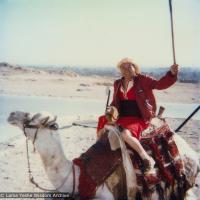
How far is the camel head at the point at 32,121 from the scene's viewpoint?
10.5 ft

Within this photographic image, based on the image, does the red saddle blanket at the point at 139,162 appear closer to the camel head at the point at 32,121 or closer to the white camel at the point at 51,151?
the white camel at the point at 51,151

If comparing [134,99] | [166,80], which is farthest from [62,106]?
[166,80]

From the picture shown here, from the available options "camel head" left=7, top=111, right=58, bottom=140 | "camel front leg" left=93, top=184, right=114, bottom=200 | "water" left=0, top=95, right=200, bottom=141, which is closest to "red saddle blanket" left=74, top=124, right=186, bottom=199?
"camel front leg" left=93, top=184, right=114, bottom=200

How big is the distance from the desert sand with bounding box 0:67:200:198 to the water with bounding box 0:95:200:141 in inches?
9.9

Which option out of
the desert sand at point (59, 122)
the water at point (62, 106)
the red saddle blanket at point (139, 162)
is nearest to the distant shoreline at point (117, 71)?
the desert sand at point (59, 122)

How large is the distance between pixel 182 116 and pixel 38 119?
20.5ft

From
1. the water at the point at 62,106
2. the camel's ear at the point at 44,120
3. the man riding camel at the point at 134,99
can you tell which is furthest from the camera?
the water at the point at 62,106

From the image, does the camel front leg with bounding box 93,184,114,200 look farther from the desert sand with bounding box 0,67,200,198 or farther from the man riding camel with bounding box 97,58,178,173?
the desert sand with bounding box 0,67,200,198

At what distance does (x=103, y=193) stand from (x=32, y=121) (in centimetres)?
78

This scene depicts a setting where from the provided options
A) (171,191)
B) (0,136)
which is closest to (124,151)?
(171,191)

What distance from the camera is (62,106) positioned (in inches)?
381

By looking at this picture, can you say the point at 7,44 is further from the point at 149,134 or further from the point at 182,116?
the point at 182,116

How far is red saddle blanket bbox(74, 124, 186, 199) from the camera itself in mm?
3316

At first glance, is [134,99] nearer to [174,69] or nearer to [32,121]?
[174,69]
